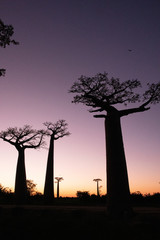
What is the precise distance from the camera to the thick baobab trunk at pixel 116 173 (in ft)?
27.9

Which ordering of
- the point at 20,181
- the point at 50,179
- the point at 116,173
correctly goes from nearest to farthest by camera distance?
the point at 116,173
the point at 50,179
the point at 20,181

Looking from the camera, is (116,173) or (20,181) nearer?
(116,173)

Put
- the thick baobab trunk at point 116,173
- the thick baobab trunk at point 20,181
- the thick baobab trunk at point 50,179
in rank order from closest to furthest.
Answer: the thick baobab trunk at point 116,173 < the thick baobab trunk at point 50,179 < the thick baobab trunk at point 20,181

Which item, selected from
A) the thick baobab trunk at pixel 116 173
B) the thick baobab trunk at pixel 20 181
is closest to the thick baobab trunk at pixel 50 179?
the thick baobab trunk at pixel 20 181

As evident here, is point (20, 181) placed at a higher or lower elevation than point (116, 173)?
higher

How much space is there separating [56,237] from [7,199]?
17.7m

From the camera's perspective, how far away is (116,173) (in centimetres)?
888

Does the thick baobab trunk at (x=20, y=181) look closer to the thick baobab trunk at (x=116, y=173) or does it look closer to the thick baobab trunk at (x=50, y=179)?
the thick baobab trunk at (x=50, y=179)

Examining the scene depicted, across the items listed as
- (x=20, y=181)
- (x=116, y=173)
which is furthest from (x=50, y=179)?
(x=116, y=173)

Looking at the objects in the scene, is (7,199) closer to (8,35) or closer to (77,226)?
(77,226)

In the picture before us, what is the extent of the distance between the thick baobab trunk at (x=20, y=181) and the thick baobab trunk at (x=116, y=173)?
41.1ft

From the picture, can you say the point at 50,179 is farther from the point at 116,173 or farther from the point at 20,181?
the point at 116,173

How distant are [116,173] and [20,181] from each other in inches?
521

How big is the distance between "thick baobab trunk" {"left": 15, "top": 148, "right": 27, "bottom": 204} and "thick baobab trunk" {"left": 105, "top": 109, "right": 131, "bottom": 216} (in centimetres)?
1254
